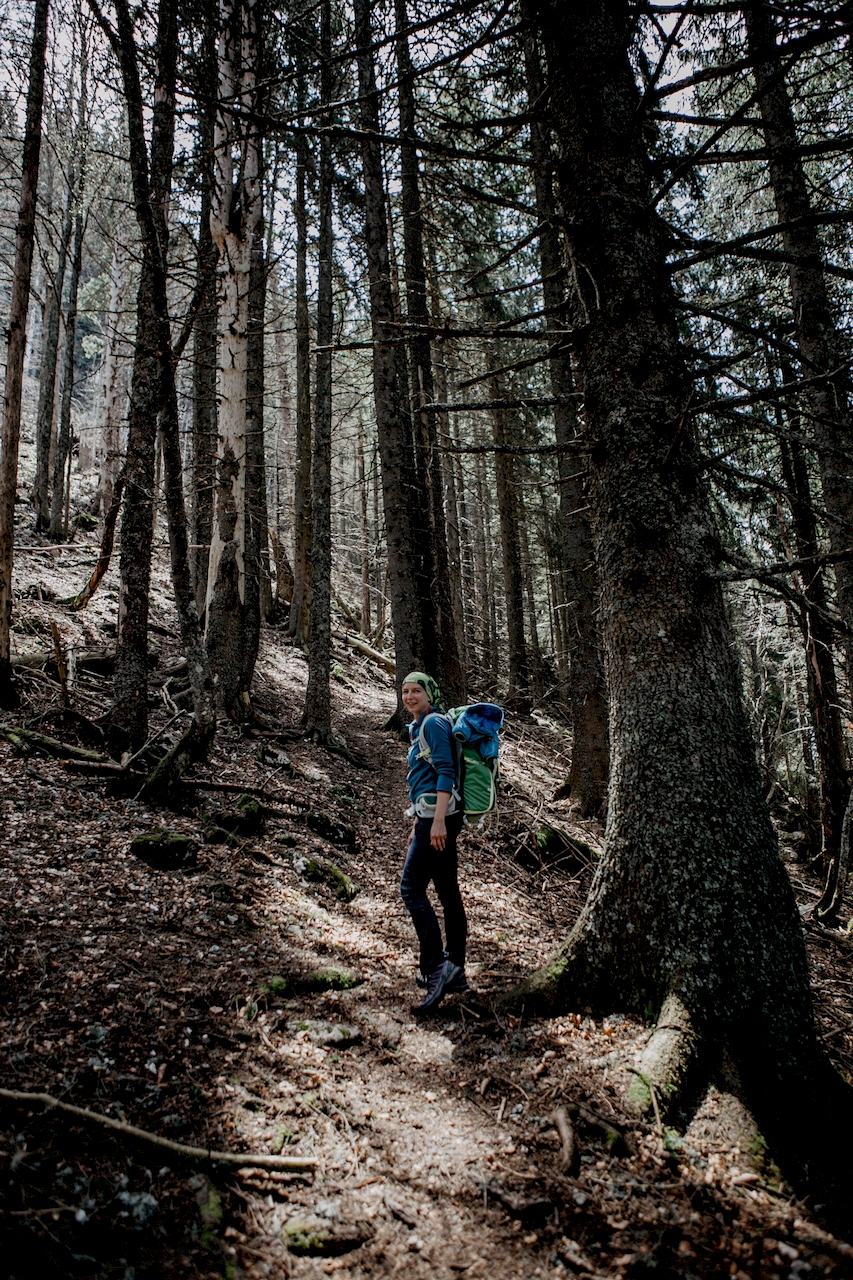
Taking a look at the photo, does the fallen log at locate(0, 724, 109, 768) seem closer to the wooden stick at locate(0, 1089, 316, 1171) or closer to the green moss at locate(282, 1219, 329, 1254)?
the wooden stick at locate(0, 1089, 316, 1171)

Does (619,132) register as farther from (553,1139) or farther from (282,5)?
(282,5)

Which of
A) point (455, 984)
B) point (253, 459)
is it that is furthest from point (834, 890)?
point (253, 459)

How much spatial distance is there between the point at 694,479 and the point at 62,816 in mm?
5184

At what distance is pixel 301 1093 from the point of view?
2.91 m

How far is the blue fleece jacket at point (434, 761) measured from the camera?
4.12m

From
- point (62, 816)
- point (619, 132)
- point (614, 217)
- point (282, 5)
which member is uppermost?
point (282, 5)

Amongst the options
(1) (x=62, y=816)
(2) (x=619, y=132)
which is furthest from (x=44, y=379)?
(2) (x=619, y=132)

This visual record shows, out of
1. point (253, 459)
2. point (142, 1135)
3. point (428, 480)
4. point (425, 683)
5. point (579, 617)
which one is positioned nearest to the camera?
point (142, 1135)

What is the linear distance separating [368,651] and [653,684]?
51.5 ft

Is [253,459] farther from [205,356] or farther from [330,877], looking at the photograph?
[330,877]

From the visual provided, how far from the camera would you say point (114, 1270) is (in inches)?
73.2

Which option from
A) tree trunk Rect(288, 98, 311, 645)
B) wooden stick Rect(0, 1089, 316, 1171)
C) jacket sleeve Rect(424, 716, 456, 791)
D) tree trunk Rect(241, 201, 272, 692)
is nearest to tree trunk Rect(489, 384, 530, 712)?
tree trunk Rect(288, 98, 311, 645)

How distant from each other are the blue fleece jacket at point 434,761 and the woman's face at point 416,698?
0.05 meters

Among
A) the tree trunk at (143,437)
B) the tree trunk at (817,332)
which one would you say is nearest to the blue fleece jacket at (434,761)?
the tree trunk at (143,437)
